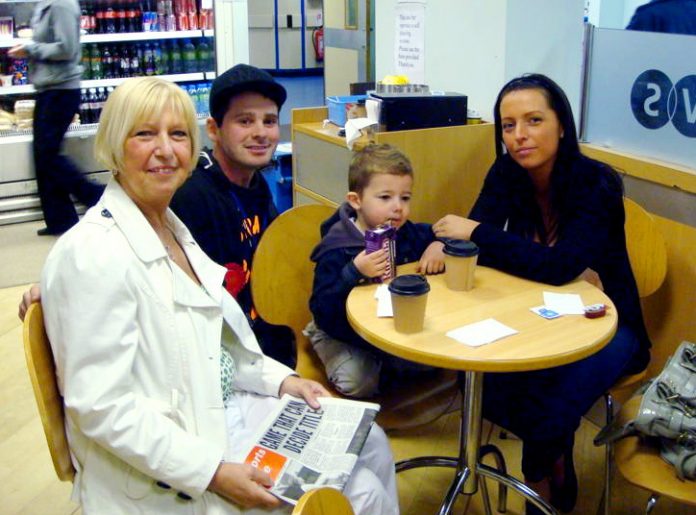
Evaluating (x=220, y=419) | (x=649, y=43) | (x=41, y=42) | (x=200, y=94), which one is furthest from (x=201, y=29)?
(x=220, y=419)

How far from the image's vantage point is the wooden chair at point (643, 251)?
7.19 feet

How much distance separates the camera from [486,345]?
158 centimetres

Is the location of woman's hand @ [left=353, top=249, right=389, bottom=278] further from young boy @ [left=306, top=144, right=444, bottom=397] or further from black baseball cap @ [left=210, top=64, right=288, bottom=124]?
black baseball cap @ [left=210, top=64, right=288, bottom=124]

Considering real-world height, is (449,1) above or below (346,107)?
above

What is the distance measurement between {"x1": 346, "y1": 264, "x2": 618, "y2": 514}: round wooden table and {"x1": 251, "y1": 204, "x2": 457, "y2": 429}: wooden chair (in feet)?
0.31

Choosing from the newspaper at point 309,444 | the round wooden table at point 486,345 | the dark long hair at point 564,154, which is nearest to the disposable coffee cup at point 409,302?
the round wooden table at point 486,345

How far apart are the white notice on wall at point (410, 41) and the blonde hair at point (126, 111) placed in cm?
200

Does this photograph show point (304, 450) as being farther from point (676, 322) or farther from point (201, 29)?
point (201, 29)

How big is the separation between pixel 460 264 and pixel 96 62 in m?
4.21

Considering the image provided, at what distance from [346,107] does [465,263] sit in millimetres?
1414

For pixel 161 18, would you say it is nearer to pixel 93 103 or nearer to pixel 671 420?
pixel 93 103

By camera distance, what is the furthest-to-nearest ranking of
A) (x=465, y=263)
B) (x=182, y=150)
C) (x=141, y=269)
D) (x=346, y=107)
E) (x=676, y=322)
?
1. (x=346, y=107)
2. (x=676, y=322)
3. (x=465, y=263)
4. (x=182, y=150)
5. (x=141, y=269)

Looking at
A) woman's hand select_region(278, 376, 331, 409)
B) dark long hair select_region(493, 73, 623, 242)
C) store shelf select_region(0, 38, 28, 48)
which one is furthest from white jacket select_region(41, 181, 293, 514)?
store shelf select_region(0, 38, 28, 48)

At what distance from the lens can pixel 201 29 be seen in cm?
538
